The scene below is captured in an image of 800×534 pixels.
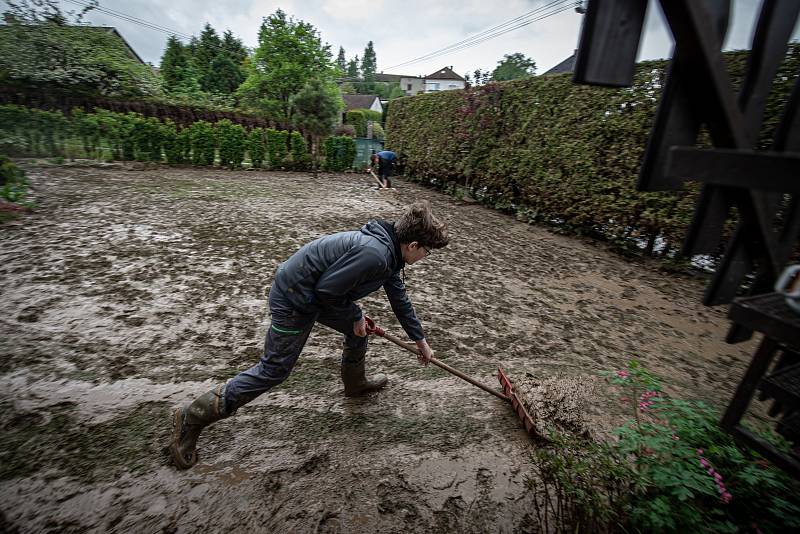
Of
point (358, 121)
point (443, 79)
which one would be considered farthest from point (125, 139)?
point (443, 79)

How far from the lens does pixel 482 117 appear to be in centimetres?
1077

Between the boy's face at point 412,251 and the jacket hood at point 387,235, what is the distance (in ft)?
0.11

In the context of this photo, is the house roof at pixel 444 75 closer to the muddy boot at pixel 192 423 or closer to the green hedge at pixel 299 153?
the green hedge at pixel 299 153

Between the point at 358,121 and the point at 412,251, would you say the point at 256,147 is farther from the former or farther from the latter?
the point at 358,121

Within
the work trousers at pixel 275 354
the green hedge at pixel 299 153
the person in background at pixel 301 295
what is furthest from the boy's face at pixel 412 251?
the green hedge at pixel 299 153

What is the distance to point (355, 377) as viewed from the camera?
9.58 ft

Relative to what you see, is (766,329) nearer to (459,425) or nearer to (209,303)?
(459,425)

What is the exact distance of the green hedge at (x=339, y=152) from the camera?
16672 mm

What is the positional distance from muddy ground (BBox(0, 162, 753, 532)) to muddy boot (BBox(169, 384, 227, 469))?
0.10 meters

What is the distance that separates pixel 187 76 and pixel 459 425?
125 feet

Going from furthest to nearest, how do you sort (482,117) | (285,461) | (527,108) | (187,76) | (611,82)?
1. (187,76)
2. (482,117)
3. (527,108)
4. (285,461)
5. (611,82)

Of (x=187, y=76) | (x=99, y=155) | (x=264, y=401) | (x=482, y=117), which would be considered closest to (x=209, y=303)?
(x=264, y=401)

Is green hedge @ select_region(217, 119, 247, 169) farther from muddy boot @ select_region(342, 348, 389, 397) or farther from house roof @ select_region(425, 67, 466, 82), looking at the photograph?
house roof @ select_region(425, 67, 466, 82)

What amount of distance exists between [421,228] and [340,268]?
0.56 m
